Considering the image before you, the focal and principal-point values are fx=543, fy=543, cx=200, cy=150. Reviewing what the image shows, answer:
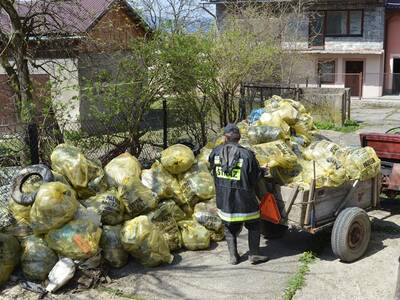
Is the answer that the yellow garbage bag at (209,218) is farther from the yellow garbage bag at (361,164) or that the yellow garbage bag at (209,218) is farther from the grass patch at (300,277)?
the yellow garbage bag at (361,164)

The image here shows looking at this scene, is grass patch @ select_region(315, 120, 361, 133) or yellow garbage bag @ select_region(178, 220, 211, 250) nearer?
yellow garbage bag @ select_region(178, 220, 211, 250)

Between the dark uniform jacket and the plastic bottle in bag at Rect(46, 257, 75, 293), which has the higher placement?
the dark uniform jacket

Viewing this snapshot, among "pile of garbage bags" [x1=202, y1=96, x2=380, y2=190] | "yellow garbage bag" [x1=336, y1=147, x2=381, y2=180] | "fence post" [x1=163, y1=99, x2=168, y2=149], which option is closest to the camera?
"pile of garbage bags" [x1=202, y1=96, x2=380, y2=190]

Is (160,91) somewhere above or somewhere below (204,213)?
above

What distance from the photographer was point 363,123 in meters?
18.9

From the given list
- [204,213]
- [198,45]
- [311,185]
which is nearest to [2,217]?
[204,213]

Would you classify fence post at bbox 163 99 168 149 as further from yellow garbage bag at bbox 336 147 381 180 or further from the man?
yellow garbage bag at bbox 336 147 381 180

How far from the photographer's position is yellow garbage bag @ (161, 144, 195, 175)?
6621mm

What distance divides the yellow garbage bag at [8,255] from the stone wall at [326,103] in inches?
505

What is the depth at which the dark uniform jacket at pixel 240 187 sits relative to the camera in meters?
5.60

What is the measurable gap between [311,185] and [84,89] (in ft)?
12.0

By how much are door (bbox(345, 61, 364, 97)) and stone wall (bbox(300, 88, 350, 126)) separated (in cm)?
1377

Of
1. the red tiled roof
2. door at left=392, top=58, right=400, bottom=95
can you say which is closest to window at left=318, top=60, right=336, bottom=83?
door at left=392, top=58, right=400, bottom=95

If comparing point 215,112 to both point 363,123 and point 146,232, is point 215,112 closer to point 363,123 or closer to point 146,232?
point 146,232
